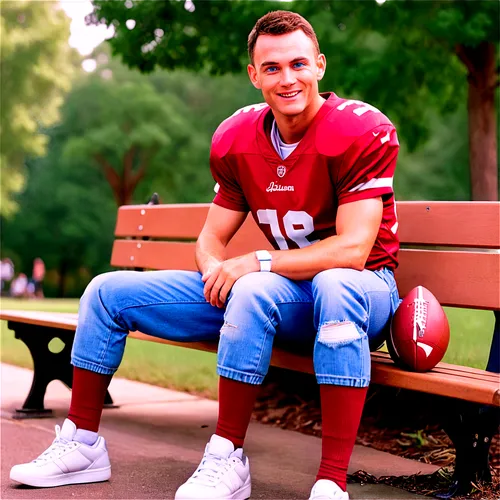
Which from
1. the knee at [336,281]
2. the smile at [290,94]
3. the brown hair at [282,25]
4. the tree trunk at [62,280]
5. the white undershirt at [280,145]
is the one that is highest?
the brown hair at [282,25]

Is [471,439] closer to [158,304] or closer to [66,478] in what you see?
[158,304]

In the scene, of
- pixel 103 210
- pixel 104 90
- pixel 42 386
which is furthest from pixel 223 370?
pixel 103 210

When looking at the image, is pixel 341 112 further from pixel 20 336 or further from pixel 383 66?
pixel 383 66

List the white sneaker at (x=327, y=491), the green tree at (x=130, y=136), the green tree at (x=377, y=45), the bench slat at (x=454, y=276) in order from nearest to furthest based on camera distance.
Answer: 1. the white sneaker at (x=327, y=491)
2. the bench slat at (x=454, y=276)
3. the green tree at (x=377, y=45)
4. the green tree at (x=130, y=136)

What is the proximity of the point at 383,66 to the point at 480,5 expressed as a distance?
5.03ft

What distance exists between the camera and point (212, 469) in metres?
2.90

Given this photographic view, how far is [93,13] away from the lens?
8664mm

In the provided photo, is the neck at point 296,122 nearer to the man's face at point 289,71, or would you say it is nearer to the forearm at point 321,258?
the man's face at point 289,71

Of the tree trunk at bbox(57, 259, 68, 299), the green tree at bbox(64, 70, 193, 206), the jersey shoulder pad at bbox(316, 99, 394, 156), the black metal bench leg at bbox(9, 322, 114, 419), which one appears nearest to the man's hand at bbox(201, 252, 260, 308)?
the jersey shoulder pad at bbox(316, 99, 394, 156)

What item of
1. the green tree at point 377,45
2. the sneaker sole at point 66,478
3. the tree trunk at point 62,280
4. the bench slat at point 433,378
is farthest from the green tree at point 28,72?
the bench slat at point 433,378

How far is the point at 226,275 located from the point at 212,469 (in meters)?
0.67

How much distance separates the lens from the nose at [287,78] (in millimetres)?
3285

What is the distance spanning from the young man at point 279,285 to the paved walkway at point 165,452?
194 millimetres

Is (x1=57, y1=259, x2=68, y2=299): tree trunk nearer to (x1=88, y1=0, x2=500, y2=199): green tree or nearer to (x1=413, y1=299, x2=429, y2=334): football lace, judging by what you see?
(x1=88, y1=0, x2=500, y2=199): green tree
